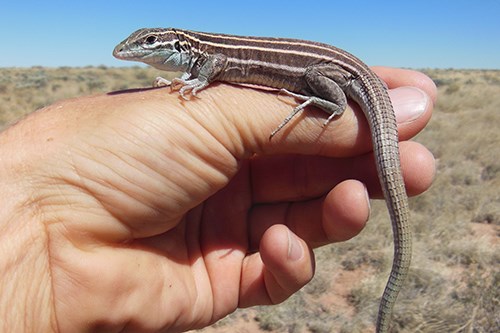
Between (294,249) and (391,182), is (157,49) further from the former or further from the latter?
(391,182)

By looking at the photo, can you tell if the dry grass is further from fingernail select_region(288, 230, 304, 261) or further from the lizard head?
the lizard head

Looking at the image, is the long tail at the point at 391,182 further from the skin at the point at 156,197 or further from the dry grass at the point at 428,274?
the dry grass at the point at 428,274

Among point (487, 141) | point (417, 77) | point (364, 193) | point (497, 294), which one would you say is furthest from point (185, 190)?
point (487, 141)

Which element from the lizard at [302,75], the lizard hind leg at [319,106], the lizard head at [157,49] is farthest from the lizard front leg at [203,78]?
the lizard hind leg at [319,106]

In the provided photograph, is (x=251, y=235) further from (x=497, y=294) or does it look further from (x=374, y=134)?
(x=497, y=294)

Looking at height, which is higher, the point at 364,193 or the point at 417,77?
the point at 417,77

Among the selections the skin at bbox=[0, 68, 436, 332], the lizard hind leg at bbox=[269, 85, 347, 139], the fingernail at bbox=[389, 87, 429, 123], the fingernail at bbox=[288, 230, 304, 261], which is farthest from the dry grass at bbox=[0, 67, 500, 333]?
the lizard hind leg at bbox=[269, 85, 347, 139]
